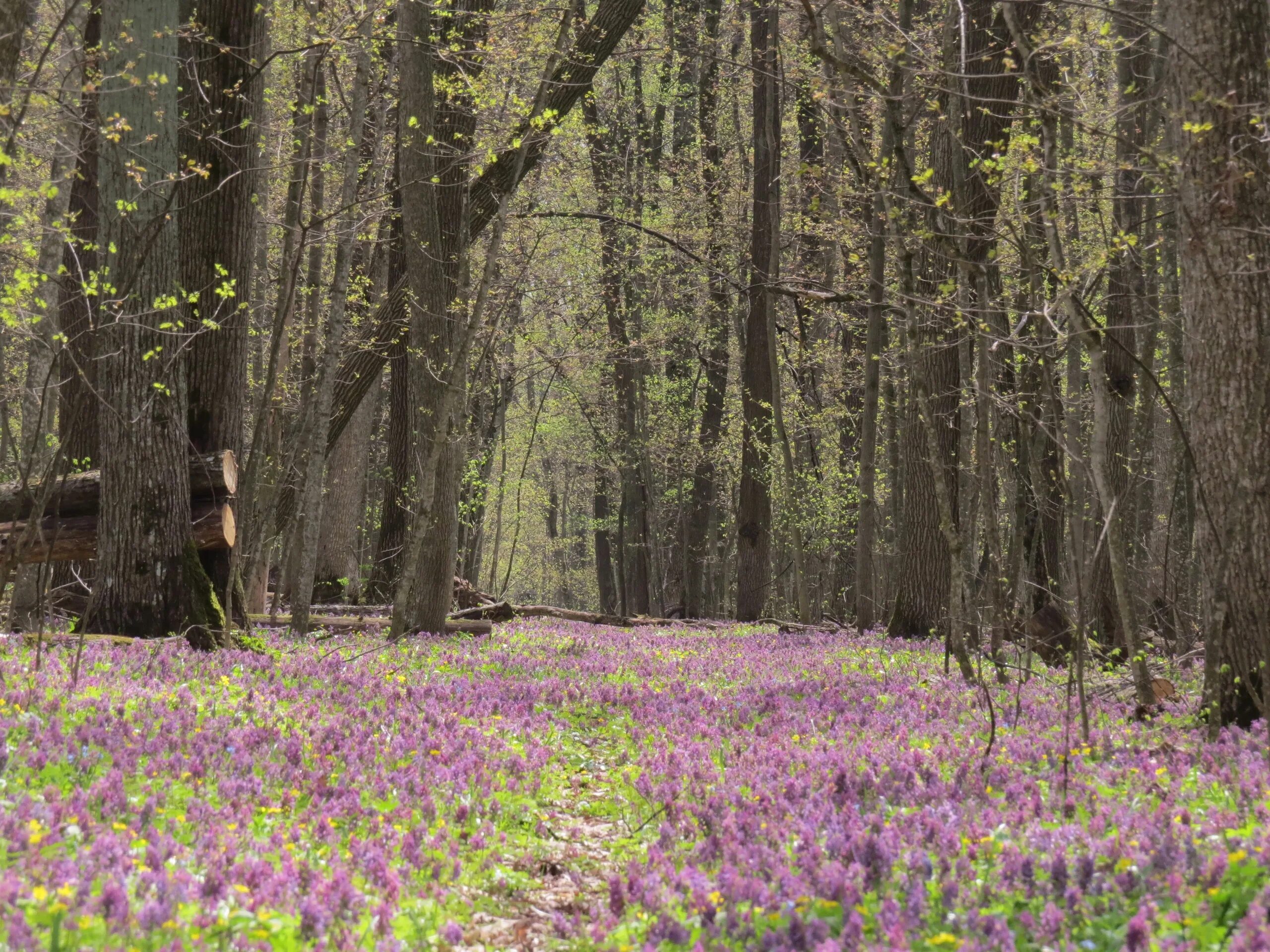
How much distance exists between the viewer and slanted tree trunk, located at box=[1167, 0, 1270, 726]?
7.52 m

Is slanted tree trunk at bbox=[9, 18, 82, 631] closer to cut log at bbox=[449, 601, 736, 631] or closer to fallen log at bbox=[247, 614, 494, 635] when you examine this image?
fallen log at bbox=[247, 614, 494, 635]

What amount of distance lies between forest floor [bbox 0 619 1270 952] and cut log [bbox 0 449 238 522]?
2213mm

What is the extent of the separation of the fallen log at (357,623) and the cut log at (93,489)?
4.03m

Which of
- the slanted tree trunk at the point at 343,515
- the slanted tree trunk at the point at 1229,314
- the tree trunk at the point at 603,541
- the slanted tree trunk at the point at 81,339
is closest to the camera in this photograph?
the slanted tree trunk at the point at 1229,314

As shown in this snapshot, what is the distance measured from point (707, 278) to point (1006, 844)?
938 inches

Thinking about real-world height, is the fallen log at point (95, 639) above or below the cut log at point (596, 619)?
above

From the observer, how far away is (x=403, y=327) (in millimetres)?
18438

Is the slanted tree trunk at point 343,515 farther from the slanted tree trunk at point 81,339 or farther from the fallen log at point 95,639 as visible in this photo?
the fallen log at point 95,639

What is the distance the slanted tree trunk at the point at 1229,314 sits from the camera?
296 inches

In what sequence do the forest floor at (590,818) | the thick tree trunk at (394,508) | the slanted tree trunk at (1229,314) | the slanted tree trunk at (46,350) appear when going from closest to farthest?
the forest floor at (590,818)
the slanted tree trunk at (1229,314)
the slanted tree trunk at (46,350)
the thick tree trunk at (394,508)

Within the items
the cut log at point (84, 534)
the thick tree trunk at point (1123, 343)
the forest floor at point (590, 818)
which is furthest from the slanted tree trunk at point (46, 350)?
the thick tree trunk at point (1123, 343)

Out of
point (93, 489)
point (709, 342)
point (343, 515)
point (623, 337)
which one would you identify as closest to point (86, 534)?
point (93, 489)

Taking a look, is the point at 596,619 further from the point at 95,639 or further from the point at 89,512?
the point at 95,639

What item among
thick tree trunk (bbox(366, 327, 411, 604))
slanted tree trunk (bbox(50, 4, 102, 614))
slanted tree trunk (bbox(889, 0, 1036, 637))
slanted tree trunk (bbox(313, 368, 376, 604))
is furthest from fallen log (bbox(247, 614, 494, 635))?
slanted tree trunk (bbox(313, 368, 376, 604))
